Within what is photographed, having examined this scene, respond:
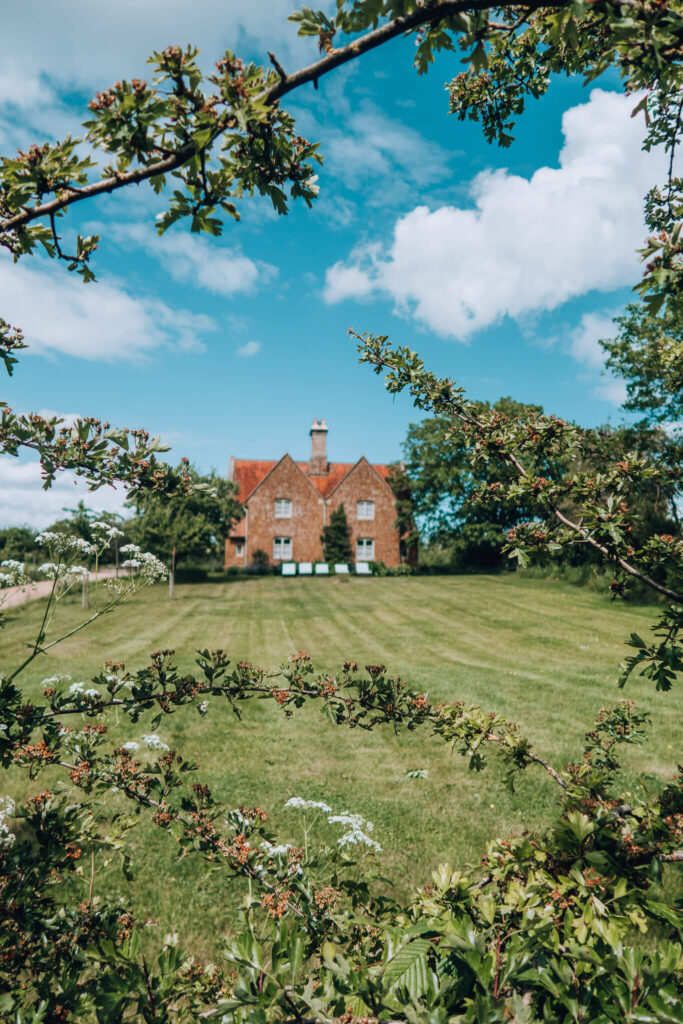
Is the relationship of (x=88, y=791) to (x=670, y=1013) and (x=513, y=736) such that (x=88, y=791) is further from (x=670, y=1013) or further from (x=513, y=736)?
(x=670, y=1013)

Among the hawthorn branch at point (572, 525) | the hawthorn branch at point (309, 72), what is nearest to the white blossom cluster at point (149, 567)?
the hawthorn branch at point (572, 525)

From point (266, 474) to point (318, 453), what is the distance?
4.95 meters

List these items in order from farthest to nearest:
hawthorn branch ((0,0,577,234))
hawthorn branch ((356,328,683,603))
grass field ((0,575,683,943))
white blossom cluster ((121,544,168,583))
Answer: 1. grass field ((0,575,683,943))
2. white blossom cluster ((121,544,168,583))
3. hawthorn branch ((356,328,683,603))
4. hawthorn branch ((0,0,577,234))

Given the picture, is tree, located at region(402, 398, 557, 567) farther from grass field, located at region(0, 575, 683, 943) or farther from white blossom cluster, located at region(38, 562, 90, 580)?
white blossom cluster, located at region(38, 562, 90, 580)

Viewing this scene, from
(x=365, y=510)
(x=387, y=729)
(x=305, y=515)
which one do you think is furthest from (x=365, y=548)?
(x=387, y=729)

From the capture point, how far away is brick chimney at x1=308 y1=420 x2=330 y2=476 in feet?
147

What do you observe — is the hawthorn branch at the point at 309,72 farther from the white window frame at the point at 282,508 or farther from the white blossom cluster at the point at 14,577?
the white window frame at the point at 282,508

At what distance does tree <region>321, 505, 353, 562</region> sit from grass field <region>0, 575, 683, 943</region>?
14285mm

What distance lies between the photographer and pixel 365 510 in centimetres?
4228

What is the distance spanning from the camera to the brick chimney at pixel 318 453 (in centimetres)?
4466

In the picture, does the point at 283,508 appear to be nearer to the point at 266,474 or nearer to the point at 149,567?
the point at 266,474

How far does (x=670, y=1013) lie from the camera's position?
4.74 feet

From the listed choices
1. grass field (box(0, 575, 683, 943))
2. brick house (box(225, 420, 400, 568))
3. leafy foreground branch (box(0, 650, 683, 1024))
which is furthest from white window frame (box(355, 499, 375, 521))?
leafy foreground branch (box(0, 650, 683, 1024))

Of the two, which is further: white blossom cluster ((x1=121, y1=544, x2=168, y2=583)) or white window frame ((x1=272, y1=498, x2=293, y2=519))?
white window frame ((x1=272, y1=498, x2=293, y2=519))
